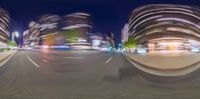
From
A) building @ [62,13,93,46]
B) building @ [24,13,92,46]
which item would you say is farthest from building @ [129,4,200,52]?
building @ [24,13,92,46]

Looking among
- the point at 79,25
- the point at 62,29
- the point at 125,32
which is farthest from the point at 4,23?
the point at 125,32

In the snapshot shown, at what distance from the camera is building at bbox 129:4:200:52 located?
1634 centimetres

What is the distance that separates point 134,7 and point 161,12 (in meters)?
1.36

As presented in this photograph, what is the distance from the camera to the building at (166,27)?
643 inches

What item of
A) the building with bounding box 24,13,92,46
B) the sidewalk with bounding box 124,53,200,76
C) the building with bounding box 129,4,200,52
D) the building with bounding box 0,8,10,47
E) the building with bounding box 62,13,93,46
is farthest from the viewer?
the sidewalk with bounding box 124,53,200,76

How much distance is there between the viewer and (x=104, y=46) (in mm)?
19625

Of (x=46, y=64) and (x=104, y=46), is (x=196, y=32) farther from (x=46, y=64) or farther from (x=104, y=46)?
(x=46, y=64)

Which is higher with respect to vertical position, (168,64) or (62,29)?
(62,29)

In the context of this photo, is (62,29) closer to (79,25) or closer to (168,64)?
(79,25)

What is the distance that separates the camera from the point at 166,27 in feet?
56.4

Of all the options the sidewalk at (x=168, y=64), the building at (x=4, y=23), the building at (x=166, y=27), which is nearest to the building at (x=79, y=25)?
the building at (x=166, y=27)

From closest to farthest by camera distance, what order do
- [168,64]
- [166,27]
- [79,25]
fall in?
[79,25] → [166,27] → [168,64]

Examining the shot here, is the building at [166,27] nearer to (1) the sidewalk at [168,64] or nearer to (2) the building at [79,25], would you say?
(1) the sidewalk at [168,64]

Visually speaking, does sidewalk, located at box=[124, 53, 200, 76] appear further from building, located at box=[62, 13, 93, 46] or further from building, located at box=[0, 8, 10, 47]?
building, located at box=[0, 8, 10, 47]
